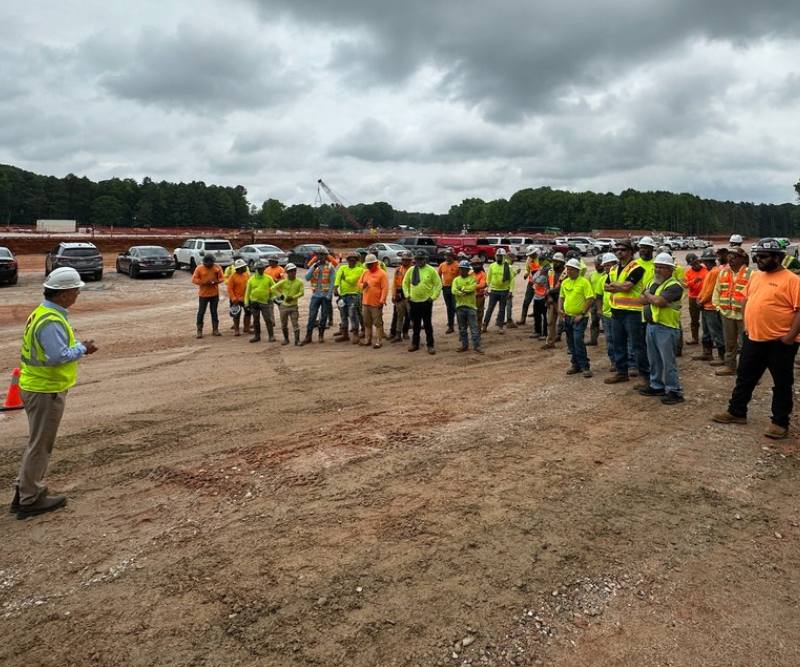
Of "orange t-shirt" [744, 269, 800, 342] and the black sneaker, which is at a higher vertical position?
"orange t-shirt" [744, 269, 800, 342]

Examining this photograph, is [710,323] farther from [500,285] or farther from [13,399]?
[13,399]

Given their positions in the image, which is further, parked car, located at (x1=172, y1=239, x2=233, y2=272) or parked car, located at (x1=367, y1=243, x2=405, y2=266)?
parked car, located at (x1=367, y1=243, x2=405, y2=266)

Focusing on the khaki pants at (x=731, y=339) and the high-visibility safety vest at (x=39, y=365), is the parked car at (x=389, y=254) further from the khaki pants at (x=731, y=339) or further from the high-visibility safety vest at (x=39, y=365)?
the high-visibility safety vest at (x=39, y=365)

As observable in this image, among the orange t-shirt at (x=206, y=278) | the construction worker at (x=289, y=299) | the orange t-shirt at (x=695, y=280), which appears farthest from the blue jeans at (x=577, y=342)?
the orange t-shirt at (x=206, y=278)

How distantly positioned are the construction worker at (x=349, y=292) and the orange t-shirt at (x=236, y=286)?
2.36 meters

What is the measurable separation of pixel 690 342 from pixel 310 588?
9.73 metres

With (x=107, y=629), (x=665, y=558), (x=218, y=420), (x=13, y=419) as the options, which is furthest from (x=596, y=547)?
(x=13, y=419)

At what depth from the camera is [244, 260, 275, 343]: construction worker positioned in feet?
37.1

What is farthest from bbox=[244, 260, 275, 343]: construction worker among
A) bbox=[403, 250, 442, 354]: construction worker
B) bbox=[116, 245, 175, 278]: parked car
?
bbox=[116, 245, 175, 278]: parked car

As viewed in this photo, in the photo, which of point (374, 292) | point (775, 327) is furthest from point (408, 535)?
point (374, 292)

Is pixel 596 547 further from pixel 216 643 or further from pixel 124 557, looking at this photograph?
pixel 124 557

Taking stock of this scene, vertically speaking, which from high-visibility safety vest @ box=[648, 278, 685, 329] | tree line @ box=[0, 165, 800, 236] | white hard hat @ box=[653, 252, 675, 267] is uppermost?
tree line @ box=[0, 165, 800, 236]

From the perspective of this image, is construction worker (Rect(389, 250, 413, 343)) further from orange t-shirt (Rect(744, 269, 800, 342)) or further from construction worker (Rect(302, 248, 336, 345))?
orange t-shirt (Rect(744, 269, 800, 342))

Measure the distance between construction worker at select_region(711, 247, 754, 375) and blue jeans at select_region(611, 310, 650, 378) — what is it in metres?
1.47
